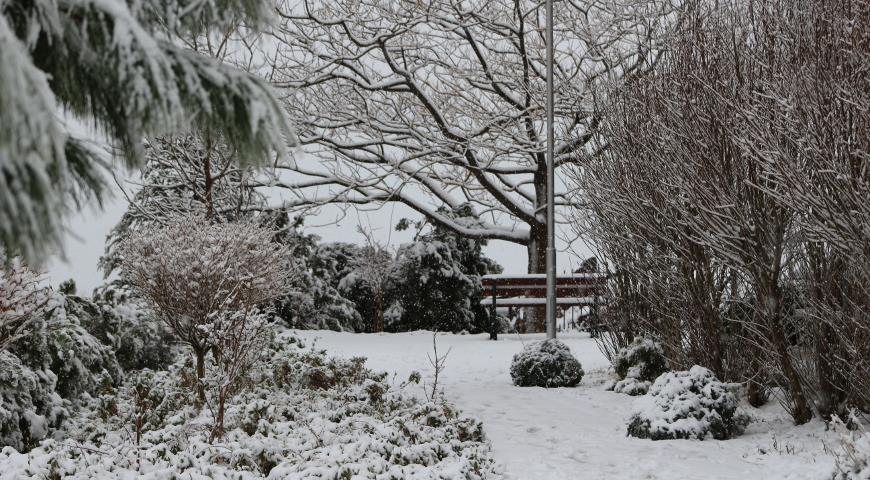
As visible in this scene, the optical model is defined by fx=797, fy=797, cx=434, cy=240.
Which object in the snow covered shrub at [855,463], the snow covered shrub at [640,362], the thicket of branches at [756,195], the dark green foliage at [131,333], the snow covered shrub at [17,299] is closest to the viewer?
the snow covered shrub at [855,463]

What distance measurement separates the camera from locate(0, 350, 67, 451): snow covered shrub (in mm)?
6234

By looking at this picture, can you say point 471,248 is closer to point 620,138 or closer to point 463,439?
point 620,138

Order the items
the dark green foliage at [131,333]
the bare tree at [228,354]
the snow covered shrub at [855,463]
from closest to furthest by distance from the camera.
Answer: the snow covered shrub at [855,463], the bare tree at [228,354], the dark green foliage at [131,333]

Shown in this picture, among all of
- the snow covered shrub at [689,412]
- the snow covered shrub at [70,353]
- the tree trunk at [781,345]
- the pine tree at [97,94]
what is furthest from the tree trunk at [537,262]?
the pine tree at [97,94]

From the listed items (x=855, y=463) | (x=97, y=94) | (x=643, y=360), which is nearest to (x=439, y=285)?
(x=643, y=360)

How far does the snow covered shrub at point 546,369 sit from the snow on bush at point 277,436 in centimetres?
201

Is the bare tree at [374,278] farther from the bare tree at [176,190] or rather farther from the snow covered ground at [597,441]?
the snow covered ground at [597,441]

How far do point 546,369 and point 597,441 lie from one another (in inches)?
114

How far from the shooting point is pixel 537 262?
1664cm

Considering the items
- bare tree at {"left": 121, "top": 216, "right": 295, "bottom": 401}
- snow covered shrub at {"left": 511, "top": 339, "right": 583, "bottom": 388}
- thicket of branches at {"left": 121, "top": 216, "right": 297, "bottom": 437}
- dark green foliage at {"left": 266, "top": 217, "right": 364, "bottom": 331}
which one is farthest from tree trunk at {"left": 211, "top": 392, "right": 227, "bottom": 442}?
dark green foliage at {"left": 266, "top": 217, "right": 364, "bottom": 331}

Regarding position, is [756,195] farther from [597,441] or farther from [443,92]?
[443,92]

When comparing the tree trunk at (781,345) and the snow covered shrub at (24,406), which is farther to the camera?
the tree trunk at (781,345)

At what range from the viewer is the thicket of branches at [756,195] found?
5.71m

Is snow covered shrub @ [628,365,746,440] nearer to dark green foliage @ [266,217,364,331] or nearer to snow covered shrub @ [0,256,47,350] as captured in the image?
snow covered shrub @ [0,256,47,350]
